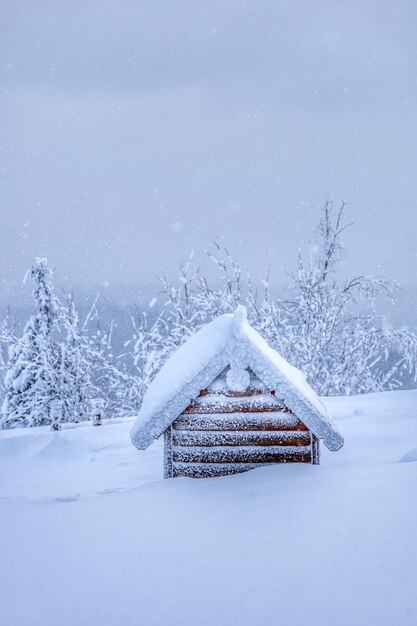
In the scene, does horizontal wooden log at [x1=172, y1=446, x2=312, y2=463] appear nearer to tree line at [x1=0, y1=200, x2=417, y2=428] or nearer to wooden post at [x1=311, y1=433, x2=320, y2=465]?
wooden post at [x1=311, y1=433, x2=320, y2=465]

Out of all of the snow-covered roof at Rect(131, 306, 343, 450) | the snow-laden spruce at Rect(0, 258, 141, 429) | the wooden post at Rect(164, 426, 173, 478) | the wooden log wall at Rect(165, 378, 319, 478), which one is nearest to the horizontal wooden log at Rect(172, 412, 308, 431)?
the wooden log wall at Rect(165, 378, 319, 478)

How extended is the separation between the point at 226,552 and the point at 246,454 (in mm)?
1788

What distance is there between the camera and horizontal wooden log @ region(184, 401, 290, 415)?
6094 mm

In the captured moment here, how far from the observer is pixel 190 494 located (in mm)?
5730

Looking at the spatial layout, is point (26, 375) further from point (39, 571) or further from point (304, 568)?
point (304, 568)

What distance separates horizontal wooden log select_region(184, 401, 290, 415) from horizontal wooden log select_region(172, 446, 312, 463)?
1.48 ft

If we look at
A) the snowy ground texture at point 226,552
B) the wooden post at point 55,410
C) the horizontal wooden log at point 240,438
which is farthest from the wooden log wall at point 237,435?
the wooden post at point 55,410

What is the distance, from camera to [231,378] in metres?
6.00

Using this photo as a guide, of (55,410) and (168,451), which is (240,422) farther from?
(55,410)

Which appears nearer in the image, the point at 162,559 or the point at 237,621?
the point at 237,621

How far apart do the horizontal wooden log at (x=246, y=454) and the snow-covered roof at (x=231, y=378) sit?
17.5 inches

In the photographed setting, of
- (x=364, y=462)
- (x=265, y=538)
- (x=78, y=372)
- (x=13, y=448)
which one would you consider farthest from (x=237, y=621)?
(x=78, y=372)

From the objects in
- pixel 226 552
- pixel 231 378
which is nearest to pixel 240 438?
pixel 231 378

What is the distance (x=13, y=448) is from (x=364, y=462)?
297 inches
